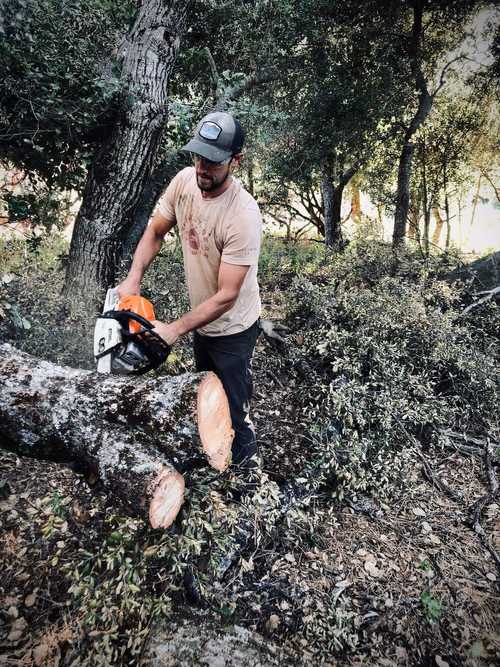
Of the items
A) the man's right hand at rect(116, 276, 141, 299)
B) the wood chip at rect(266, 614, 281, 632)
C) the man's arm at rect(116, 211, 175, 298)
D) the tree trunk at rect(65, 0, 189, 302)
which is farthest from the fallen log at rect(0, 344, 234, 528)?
the tree trunk at rect(65, 0, 189, 302)

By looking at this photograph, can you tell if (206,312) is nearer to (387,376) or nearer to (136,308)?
(136,308)

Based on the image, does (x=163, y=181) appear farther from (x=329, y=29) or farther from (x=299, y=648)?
(x=299, y=648)

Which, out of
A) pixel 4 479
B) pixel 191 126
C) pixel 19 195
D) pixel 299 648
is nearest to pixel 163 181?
pixel 191 126

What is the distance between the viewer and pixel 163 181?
527 centimetres

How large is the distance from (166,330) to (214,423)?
1.69 feet

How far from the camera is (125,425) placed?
6.22 feet

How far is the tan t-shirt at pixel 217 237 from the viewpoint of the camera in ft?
7.21

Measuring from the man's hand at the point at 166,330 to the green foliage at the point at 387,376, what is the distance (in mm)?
1511

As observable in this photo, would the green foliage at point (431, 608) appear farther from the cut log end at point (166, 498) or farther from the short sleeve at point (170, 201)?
the short sleeve at point (170, 201)

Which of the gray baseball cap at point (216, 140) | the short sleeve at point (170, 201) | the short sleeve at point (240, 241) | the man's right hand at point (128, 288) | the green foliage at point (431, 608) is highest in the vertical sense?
the gray baseball cap at point (216, 140)

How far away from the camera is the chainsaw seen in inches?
74.8

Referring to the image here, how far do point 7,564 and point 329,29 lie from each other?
8090 mm

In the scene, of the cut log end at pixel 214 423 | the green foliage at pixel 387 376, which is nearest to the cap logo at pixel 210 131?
the cut log end at pixel 214 423

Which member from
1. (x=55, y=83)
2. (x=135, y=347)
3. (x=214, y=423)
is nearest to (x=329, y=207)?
(x=55, y=83)
